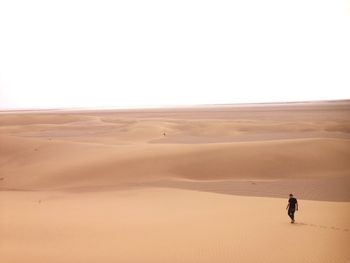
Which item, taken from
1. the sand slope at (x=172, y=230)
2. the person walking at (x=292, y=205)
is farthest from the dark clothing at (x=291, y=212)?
the sand slope at (x=172, y=230)

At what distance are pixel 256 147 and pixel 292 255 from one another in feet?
38.2

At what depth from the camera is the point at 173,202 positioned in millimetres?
11758

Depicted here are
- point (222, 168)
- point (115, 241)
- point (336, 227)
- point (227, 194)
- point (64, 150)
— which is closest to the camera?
point (115, 241)

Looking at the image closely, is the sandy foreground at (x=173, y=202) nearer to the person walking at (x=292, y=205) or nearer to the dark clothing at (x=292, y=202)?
the person walking at (x=292, y=205)

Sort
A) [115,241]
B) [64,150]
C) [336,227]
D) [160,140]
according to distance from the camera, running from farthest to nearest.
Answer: [160,140], [64,150], [336,227], [115,241]

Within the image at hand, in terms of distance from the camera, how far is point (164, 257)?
23.5 ft

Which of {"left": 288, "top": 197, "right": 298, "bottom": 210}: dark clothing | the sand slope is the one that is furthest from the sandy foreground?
{"left": 288, "top": 197, "right": 298, "bottom": 210}: dark clothing

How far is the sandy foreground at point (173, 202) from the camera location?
298 inches

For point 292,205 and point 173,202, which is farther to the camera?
point 173,202

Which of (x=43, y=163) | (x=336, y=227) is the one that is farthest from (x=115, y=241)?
(x=43, y=163)

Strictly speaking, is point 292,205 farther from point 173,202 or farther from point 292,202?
point 173,202

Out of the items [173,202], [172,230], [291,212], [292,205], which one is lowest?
[172,230]

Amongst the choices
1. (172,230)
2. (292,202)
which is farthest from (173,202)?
(292,202)

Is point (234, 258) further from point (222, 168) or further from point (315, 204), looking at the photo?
point (222, 168)
